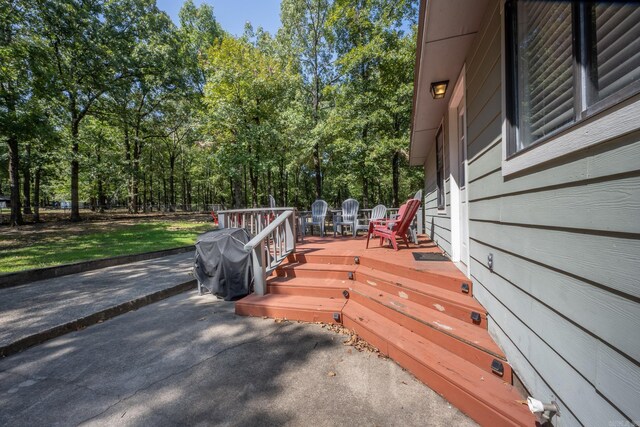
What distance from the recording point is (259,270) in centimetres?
366

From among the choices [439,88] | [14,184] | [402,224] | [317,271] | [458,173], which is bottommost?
[317,271]

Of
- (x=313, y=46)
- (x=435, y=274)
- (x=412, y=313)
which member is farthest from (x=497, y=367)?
(x=313, y=46)

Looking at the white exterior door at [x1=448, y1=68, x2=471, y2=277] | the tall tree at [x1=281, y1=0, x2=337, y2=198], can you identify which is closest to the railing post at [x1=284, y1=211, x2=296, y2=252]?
the white exterior door at [x1=448, y1=68, x2=471, y2=277]

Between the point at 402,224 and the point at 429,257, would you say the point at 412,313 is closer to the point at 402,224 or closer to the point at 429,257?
the point at 429,257

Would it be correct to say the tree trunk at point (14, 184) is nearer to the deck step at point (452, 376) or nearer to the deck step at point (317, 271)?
the deck step at point (317, 271)

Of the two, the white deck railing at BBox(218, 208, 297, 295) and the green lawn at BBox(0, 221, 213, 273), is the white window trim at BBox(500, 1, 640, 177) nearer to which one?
the white deck railing at BBox(218, 208, 297, 295)

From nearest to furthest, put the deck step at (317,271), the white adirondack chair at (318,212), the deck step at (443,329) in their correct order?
the deck step at (443,329) < the deck step at (317,271) < the white adirondack chair at (318,212)

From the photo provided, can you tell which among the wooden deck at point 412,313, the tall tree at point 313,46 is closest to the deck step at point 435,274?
the wooden deck at point 412,313

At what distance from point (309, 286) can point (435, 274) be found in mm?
1610

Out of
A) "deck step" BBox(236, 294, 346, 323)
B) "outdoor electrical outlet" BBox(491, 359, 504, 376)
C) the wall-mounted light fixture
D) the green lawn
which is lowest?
"deck step" BBox(236, 294, 346, 323)

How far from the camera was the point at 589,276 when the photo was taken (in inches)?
43.5

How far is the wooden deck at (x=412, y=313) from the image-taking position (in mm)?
1744

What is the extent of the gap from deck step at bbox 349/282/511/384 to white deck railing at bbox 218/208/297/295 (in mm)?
1486

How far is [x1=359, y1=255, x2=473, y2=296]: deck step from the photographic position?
2658mm
